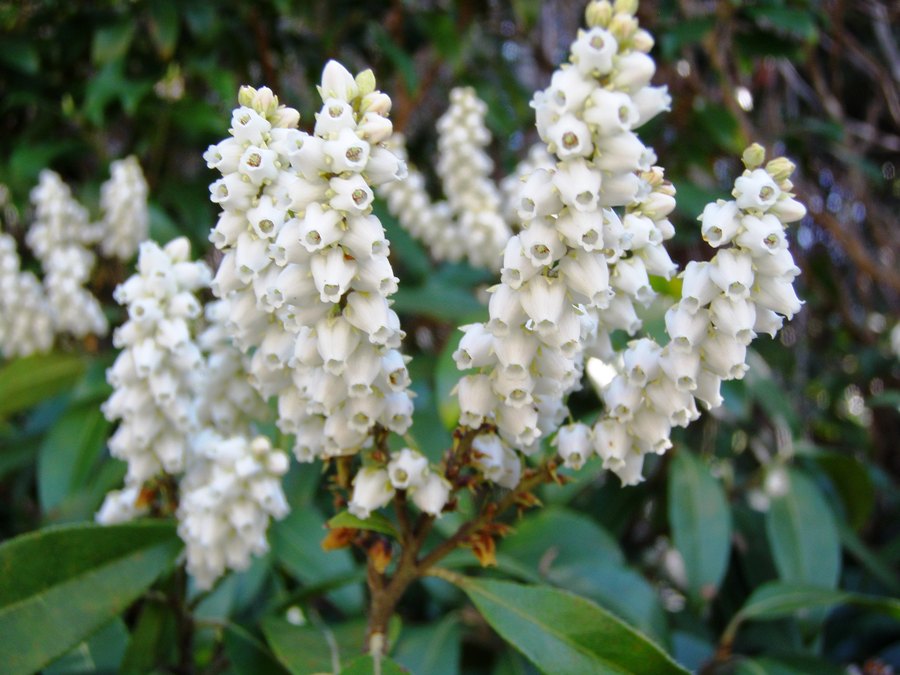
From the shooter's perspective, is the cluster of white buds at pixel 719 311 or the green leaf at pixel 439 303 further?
the green leaf at pixel 439 303

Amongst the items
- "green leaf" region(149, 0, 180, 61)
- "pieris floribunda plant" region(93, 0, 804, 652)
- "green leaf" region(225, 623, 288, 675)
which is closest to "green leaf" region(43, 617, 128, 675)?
"green leaf" region(225, 623, 288, 675)

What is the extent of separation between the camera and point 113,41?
2564 millimetres

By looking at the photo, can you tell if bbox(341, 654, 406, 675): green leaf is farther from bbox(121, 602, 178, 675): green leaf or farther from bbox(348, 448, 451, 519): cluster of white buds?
bbox(121, 602, 178, 675): green leaf

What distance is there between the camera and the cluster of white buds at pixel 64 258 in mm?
2309

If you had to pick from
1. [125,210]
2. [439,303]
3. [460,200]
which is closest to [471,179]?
[460,200]

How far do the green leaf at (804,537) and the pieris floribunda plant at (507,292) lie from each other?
1170mm

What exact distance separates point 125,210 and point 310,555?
1.29 metres

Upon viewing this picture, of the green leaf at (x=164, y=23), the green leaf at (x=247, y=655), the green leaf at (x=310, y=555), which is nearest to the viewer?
the green leaf at (x=247, y=655)

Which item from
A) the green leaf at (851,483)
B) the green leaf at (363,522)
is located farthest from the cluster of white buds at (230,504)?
the green leaf at (851,483)

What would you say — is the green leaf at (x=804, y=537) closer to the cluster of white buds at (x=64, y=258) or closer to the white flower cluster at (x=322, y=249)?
the white flower cluster at (x=322, y=249)

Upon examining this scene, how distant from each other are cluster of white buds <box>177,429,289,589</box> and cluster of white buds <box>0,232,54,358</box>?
4.34 ft

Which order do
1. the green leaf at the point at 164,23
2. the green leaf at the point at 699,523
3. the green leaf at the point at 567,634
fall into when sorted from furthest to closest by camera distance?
the green leaf at the point at 164,23
the green leaf at the point at 699,523
the green leaf at the point at 567,634

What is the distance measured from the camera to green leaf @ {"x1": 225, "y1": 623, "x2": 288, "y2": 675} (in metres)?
1.21

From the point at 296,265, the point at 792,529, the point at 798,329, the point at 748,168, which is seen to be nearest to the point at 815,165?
the point at 798,329
